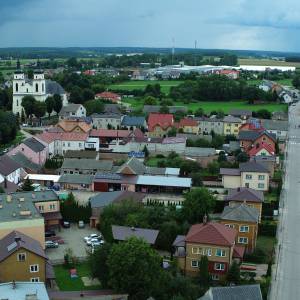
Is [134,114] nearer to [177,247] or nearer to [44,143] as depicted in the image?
[44,143]

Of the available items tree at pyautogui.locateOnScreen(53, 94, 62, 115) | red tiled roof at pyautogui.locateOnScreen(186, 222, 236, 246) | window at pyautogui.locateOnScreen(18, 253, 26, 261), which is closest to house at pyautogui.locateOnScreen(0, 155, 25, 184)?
window at pyautogui.locateOnScreen(18, 253, 26, 261)

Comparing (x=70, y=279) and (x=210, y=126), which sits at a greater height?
(x=210, y=126)

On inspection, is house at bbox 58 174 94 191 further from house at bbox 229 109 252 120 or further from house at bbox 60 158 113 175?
house at bbox 229 109 252 120

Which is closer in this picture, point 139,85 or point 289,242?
point 289,242

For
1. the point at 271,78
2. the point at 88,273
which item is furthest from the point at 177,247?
the point at 271,78

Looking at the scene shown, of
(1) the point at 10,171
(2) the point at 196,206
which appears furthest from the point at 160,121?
(2) the point at 196,206

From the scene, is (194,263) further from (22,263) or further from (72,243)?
(22,263)
